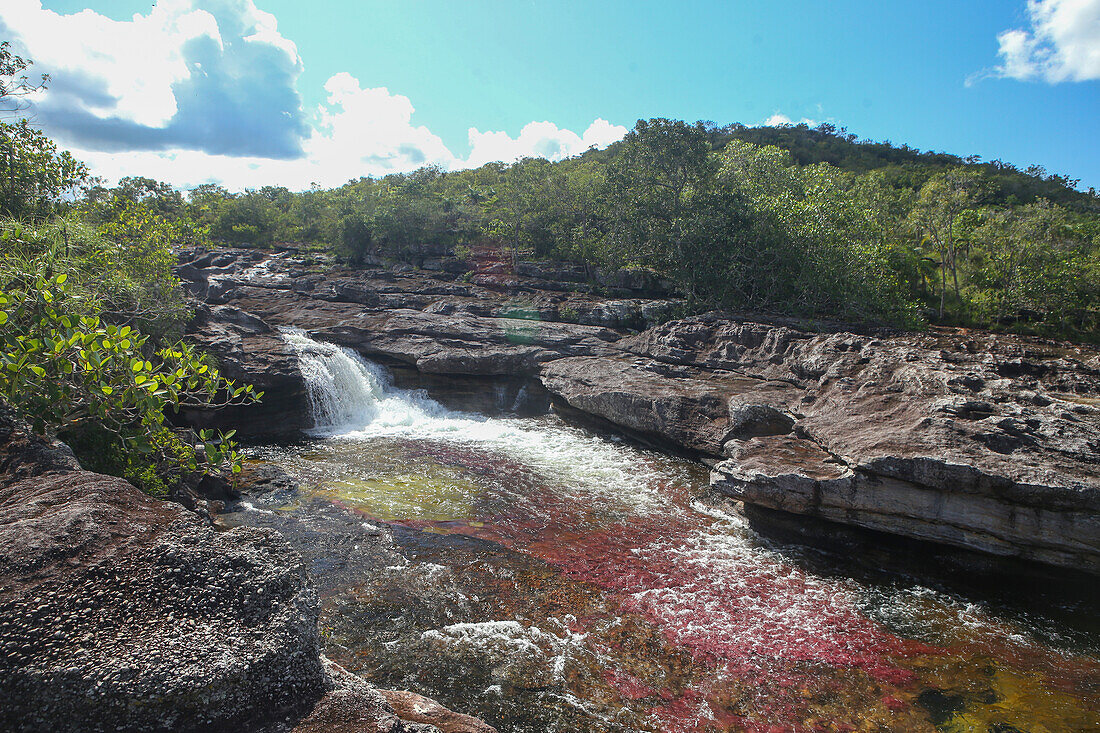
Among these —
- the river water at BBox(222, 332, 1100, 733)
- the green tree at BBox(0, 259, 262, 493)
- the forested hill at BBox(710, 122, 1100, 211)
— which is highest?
the forested hill at BBox(710, 122, 1100, 211)

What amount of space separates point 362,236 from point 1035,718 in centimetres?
3544

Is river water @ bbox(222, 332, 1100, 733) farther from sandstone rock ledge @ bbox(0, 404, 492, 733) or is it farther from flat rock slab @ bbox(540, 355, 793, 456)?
sandstone rock ledge @ bbox(0, 404, 492, 733)

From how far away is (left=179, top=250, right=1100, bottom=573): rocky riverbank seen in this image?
8.38 m

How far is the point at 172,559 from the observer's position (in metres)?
3.59

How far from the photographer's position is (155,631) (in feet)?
10.4

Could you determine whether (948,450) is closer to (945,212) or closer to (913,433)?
(913,433)

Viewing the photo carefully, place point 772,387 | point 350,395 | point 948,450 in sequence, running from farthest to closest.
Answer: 1. point 350,395
2. point 772,387
3. point 948,450

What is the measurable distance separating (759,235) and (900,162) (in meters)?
53.4

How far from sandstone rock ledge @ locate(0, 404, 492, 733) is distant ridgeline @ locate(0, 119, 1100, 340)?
11793 mm

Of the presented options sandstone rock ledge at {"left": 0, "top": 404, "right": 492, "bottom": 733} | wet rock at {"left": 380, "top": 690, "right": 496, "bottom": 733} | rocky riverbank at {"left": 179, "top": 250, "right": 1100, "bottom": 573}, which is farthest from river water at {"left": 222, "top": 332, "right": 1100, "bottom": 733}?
sandstone rock ledge at {"left": 0, "top": 404, "right": 492, "bottom": 733}

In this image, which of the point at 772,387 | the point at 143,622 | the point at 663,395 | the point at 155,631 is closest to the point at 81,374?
the point at 143,622

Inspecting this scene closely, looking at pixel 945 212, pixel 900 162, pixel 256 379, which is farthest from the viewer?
pixel 900 162

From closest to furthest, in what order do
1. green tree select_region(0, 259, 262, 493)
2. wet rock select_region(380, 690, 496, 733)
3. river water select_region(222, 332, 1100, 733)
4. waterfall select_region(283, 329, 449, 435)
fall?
wet rock select_region(380, 690, 496, 733)
green tree select_region(0, 259, 262, 493)
river water select_region(222, 332, 1100, 733)
waterfall select_region(283, 329, 449, 435)

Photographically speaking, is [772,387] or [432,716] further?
[772,387]
